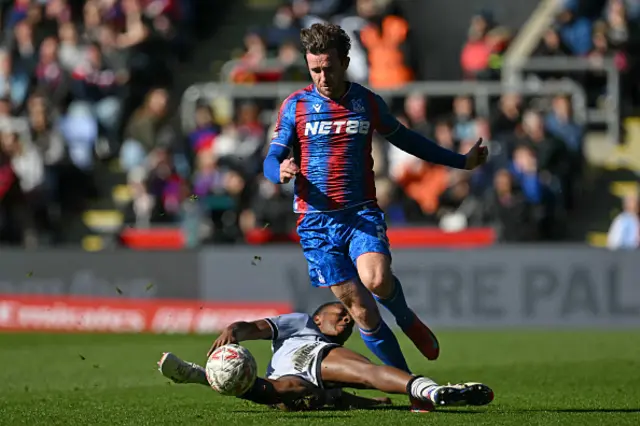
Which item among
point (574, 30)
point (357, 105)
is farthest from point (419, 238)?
point (357, 105)

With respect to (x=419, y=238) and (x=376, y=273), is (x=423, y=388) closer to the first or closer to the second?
(x=376, y=273)

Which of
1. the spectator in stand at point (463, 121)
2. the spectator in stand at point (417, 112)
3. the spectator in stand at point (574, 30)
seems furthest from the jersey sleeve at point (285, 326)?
the spectator in stand at point (574, 30)

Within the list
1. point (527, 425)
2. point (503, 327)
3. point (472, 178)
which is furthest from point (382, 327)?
point (472, 178)

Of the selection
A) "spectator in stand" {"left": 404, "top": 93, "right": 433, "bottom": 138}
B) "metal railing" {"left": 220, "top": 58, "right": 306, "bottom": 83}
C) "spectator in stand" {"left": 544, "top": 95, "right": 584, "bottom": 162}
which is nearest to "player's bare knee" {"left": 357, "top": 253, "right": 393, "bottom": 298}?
"spectator in stand" {"left": 404, "top": 93, "right": 433, "bottom": 138}

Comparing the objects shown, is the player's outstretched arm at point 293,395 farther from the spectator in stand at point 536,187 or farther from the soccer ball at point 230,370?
the spectator in stand at point 536,187

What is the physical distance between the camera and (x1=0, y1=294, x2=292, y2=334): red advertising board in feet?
58.6

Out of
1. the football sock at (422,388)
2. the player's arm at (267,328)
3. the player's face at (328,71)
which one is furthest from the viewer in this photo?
the player's face at (328,71)

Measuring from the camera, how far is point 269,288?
17.8m

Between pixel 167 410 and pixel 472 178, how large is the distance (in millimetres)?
10272

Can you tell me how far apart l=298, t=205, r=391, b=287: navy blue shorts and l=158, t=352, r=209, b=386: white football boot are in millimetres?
1010

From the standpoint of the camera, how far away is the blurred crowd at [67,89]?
65.0ft

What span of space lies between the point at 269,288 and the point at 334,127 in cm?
903

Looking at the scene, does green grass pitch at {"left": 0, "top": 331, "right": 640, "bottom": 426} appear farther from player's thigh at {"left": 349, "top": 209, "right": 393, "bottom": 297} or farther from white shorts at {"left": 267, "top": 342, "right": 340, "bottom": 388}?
player's thigh at {"left": 349, "top": 209, "right": 393, "bottom": 297}

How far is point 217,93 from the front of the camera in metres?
20.4
